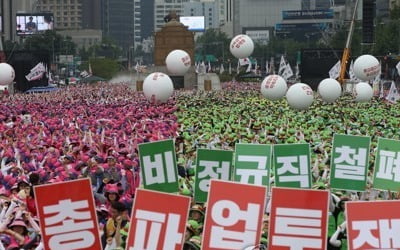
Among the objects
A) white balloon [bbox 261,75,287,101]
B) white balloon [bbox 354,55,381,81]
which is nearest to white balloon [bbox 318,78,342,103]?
white balloon [bbox 354,55,381,81]

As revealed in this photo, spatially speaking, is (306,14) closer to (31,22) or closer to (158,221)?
(31,22)

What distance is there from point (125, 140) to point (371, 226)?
14038 mm

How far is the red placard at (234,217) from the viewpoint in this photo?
24.8 feet

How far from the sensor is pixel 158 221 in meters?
7.48

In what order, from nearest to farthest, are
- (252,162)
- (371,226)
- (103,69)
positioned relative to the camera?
1. (371,226)
2. (252,162)
3. (103,69)

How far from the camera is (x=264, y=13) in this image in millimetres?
159625

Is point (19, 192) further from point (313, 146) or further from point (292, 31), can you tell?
point (292, 31)

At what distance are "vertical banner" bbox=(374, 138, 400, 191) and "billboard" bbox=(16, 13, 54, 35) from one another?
78669 millimetres

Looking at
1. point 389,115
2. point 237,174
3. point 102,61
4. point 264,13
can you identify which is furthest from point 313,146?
point 264,13

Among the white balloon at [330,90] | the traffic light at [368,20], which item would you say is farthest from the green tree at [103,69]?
the white balloon at [330,90]

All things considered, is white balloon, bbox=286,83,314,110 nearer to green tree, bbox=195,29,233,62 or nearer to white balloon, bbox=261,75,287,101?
white balloon, bbox=261,75,287,101

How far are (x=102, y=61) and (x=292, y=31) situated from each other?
5677cm

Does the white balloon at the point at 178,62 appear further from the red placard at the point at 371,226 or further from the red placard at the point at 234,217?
the red placard at the point at 371,226

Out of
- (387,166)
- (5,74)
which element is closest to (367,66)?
(5,74)
